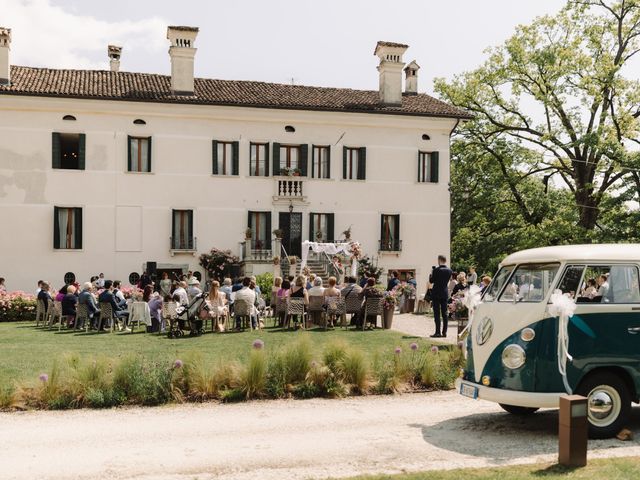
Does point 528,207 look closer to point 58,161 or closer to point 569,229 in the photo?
point 569,229

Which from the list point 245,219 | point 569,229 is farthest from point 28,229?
point 569,229

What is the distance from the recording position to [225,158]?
32.2 metres

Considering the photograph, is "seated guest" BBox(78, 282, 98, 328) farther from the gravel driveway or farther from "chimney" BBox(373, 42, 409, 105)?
"chimney" BBox(373, 42, 409, 105)

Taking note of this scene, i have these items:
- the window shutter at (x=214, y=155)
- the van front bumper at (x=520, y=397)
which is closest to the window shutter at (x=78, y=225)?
the window shutter at (x=214, y=155)

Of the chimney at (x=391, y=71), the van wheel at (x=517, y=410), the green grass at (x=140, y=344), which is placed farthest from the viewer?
the chimney at (x=391, y=71)

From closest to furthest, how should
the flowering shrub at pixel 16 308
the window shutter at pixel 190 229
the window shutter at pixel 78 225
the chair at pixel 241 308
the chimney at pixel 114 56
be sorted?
the chair at pixel 241 308 → the flowering shrub at pixel 16 308 → the window shutter at pixel 78 225 → the window shutter at pixel 190 229 → the chimney at pixel 114 56

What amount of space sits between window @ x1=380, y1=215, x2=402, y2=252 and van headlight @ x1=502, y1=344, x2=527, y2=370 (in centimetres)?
2513

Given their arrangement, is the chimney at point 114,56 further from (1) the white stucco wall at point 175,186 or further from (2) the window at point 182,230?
(2) the window at point 182,230

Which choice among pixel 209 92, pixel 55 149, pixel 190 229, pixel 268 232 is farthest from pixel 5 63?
pixel 268 232

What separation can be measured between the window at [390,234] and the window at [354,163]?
7.54 ft

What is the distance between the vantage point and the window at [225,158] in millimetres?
32062

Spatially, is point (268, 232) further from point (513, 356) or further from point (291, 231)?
point (513, 356)

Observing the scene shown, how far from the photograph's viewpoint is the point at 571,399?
7.04 metres

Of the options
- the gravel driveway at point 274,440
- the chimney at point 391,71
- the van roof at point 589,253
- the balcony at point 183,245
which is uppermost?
the chimney at point 391,71
